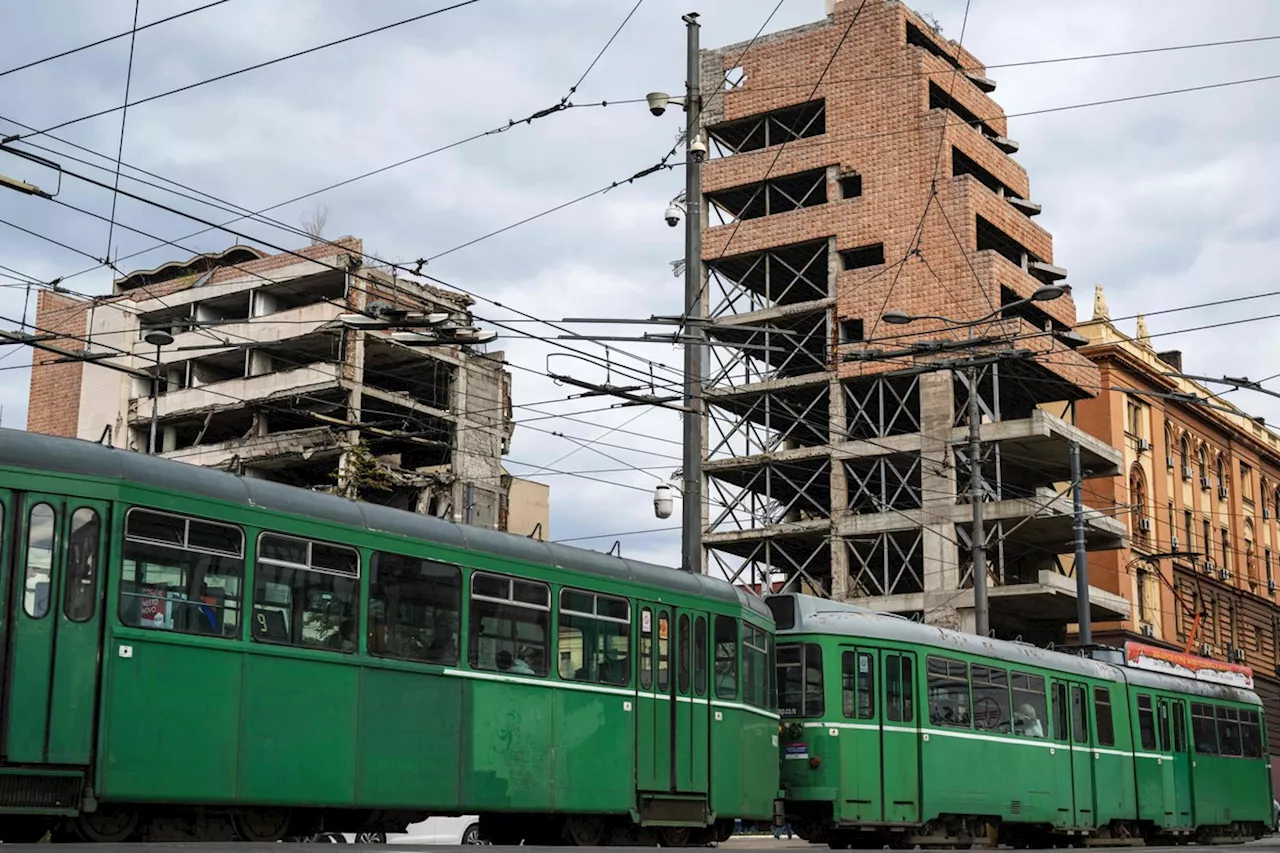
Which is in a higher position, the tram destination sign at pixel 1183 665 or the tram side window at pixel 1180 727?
the tram destination sign at pixel 1183 665

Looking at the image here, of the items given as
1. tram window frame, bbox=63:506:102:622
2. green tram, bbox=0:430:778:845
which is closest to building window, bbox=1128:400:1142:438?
green tram, bbox=0:430:778:845

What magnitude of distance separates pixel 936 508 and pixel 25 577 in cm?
4362

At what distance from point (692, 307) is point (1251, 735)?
18.4 m

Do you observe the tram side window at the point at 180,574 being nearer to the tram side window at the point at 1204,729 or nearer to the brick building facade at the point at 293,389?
the tram side window at the point at 1204,729

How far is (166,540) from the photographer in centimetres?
1263

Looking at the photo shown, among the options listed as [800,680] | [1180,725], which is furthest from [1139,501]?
[800,680]

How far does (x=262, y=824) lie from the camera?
1348 centimetres

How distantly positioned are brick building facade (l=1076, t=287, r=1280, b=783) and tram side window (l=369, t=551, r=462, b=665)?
4291cm

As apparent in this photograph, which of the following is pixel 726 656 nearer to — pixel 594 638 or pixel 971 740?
pixel 594 638

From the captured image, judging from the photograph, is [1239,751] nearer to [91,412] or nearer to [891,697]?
[891,697]

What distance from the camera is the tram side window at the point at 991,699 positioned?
23156 mm

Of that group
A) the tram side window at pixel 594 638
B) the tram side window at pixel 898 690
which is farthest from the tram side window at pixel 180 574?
the tram side window at pixel 898 690

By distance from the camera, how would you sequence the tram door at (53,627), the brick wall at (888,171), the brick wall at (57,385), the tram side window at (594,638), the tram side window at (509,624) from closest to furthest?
1. the tram door at (53,627)
2. the tram side window at (509,624)
3. the tram side window at (594,638)
4. the brick wall at (888,171)
5. the brick wall at (57,385)

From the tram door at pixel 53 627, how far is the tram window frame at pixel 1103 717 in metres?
18.9
